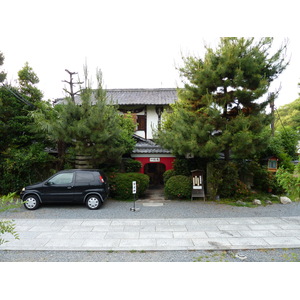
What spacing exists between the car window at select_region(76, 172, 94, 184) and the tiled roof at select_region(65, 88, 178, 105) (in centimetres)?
768

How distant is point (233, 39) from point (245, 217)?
22.3 ft

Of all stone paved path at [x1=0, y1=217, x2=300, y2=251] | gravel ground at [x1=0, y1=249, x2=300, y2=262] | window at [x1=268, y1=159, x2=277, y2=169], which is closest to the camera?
gravel ground at [x1=0, y1=249, x2=300, y2=262]

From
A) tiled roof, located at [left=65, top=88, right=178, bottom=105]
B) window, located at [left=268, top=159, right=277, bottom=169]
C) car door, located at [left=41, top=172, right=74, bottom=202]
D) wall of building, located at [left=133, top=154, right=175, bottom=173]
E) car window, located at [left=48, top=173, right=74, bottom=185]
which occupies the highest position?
tiled roof, located at [left=65, top=88, right=178, bottom=105]

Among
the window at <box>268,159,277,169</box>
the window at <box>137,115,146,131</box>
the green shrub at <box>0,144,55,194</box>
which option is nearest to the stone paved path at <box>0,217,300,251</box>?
the green shrub at <box>0,144,55,194</box>

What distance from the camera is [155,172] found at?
1459 centimetres

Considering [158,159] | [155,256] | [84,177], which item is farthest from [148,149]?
[155,256]

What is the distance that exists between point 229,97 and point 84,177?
22.1 ft

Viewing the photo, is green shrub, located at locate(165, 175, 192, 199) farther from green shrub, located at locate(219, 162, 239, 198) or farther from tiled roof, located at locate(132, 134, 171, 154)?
tiled roof, located at locate(132, 134, 171, 154)

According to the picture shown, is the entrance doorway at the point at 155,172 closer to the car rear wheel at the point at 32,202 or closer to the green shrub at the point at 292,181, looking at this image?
the car rear wheel at the point at 32,202

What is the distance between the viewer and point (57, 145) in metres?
10.6

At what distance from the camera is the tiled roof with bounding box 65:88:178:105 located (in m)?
14.8

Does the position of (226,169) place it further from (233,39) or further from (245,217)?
(233,39)

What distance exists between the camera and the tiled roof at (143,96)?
48.7ft

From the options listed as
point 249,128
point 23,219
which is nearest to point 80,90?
point 23,219
